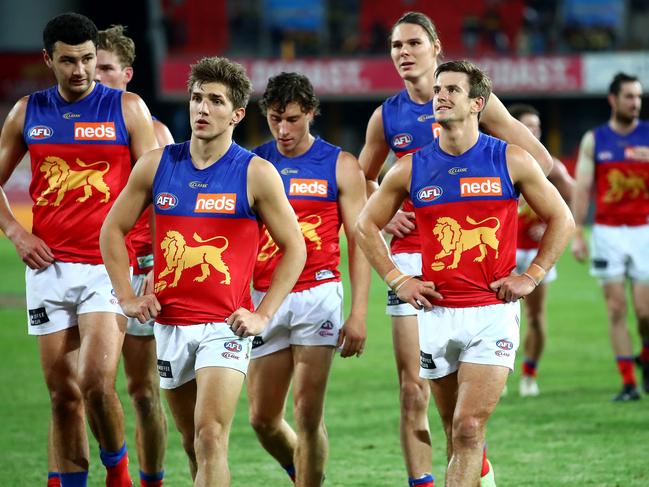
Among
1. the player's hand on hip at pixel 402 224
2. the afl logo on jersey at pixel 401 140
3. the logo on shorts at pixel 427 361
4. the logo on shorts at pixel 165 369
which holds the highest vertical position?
the afl logo on jersey at pixel 401 140

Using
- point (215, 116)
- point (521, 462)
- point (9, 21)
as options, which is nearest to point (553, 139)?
point (9, 21)

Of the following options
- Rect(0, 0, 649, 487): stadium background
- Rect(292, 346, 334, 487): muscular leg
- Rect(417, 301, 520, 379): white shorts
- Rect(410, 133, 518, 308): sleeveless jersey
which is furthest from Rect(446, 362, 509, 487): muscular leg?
Rect(0, 0, 649, 487): stadium background

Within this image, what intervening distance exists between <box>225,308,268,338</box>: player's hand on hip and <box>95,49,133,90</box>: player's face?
2.47 meters

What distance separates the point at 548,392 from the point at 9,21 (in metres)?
31.6

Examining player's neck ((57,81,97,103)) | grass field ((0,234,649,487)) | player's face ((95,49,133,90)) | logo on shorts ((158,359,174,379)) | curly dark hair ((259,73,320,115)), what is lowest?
grass field ((0,234,649,487))

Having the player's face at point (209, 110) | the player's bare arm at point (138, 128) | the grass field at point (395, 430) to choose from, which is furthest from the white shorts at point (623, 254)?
the player's face at point (209, 110)

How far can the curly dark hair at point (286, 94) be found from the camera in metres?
6.62

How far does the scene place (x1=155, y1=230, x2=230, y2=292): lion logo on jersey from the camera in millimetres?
5668

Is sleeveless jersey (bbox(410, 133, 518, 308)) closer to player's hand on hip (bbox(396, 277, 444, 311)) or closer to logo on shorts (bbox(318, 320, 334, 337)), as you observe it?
player's hand on hip (bbox(396, 277, 444, 311))

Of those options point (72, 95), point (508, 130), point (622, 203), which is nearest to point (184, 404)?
point (72, 95)

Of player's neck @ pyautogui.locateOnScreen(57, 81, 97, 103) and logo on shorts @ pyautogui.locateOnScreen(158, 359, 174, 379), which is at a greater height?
player's neck @ pyautogui.locateOnScreen(57, 81, 97, 103)

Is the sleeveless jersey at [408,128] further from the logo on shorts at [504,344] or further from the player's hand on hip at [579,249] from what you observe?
the player's hand on hip at [579,249]

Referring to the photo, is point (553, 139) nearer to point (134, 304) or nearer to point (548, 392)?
point (548, 392)

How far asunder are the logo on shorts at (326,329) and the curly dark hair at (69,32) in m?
2.05
